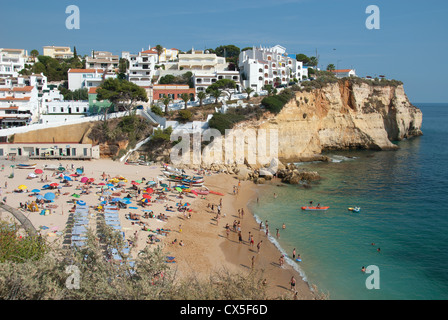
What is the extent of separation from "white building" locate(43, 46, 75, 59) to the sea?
76.2 metres

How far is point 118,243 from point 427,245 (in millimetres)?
19644

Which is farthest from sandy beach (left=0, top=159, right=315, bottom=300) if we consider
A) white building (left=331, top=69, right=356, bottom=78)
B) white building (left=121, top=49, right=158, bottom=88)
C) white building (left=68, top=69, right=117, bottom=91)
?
white building (left=331, top=69, right=356, bottom=78)

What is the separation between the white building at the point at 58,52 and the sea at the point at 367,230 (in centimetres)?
7620

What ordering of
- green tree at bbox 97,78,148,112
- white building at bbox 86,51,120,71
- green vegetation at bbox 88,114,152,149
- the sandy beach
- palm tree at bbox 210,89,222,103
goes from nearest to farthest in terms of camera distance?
the sandy beach
green vegetation at bbox 88,114,152,149
green tree at bbox 97,78,148,112
palm tree at bbox 210,89,222,103
white building at bbox 86,51,120,71

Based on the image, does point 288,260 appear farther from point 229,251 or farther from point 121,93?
point 121,93

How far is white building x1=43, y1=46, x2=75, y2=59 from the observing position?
9012 centimetres

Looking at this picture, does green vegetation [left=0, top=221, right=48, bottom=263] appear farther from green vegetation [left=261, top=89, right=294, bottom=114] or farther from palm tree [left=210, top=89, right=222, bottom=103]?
palm tree [left=210, top=89, right=222, bottom=103]

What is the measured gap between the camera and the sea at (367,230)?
1797 cm

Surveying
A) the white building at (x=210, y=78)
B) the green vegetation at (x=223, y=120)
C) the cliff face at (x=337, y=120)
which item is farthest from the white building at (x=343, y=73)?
the green vegetation at (x=223, y=120)

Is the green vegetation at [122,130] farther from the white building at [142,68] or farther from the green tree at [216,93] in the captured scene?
the white building at [142,68]

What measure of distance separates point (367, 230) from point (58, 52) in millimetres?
94261

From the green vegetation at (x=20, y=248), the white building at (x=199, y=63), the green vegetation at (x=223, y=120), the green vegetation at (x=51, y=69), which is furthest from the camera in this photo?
the white building at (x=199, y=63)
